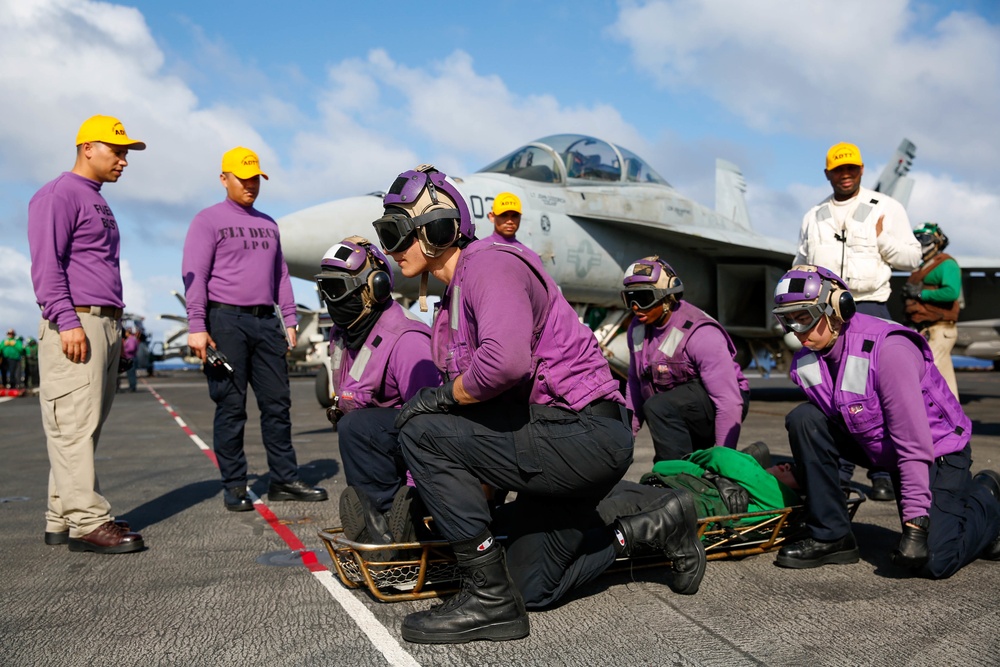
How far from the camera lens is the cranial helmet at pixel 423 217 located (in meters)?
2.77

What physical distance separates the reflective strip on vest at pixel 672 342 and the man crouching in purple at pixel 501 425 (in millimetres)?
1802

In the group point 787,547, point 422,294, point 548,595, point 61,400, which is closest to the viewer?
point 548,595

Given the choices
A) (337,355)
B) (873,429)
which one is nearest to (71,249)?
(337,355)

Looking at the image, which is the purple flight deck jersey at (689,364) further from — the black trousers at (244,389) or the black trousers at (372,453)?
the black trousers at (244,389)

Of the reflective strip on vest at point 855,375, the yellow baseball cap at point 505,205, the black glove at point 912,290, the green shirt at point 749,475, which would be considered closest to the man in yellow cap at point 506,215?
the yellow baseball cap at point 505,205

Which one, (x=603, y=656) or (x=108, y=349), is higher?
(x=108, y=349)

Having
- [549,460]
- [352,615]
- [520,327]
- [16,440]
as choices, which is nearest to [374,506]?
[352,615]

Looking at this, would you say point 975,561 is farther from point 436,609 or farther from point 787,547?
point 436,609

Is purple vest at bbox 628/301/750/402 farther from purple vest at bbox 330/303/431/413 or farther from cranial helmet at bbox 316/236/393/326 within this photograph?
cranial helmet at bbox 316/236/393/326

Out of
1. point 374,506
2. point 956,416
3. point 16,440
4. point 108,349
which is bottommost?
point 16,440

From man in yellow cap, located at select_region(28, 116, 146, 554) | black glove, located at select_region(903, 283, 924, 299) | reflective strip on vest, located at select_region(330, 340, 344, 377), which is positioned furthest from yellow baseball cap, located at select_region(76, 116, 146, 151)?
black glove, located at select_region(903, 283, 924, 299)

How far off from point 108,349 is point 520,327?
8.42 feet

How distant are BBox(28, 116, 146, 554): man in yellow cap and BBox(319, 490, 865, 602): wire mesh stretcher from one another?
134cm

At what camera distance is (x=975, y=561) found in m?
3.47
